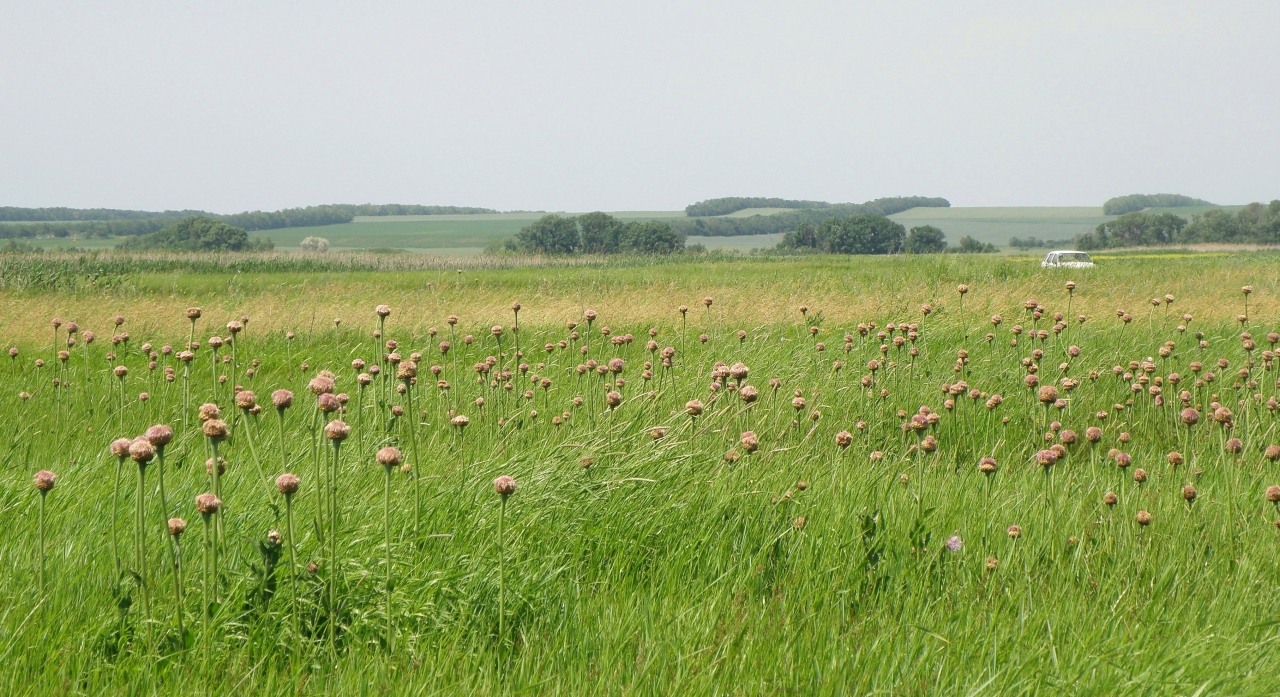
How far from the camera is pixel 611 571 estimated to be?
2840 mm

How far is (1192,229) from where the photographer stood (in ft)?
323

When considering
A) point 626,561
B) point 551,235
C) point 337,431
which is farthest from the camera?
point 551,235

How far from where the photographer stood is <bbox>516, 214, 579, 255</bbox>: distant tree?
9244 centimetres

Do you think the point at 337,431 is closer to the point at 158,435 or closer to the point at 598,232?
the point at 158,435

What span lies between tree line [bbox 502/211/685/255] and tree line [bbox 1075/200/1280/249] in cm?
3910

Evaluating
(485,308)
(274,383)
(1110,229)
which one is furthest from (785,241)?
(274,383)

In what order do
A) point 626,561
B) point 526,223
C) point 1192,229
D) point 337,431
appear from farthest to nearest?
1. point 526,223
2. point 1192,229
3. point 626,561
4. point 337,431

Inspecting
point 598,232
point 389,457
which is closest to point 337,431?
point 389,457

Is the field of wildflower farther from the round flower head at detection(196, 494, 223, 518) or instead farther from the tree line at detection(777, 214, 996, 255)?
the tree line at detection(777, 214, 996, 255)

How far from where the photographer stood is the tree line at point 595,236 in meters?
90.4

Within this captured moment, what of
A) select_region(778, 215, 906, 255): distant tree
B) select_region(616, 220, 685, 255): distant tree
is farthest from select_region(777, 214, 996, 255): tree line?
select_region(616, 220, 685, 255): distant tree

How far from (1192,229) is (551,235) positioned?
63853mm

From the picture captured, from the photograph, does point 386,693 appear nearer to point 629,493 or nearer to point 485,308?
point 629,493

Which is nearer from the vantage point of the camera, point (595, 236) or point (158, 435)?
point (158, 435)
